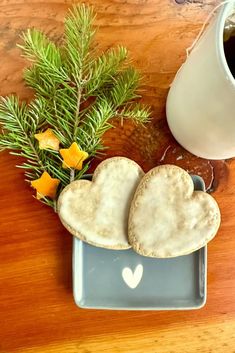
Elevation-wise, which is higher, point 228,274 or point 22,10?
point 22,10

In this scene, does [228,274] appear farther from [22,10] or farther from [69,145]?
[22,10]

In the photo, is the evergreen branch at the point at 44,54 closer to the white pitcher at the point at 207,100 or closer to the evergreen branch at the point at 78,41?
the evergreen branch at the point at 78,41

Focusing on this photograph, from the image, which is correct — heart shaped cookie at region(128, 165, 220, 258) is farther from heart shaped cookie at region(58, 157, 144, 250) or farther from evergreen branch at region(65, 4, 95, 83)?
evergreen branch at region(65, 4, 95, 83)

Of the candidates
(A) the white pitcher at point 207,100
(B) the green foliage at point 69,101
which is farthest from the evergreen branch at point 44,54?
(A) the white pitcher at point 207,100

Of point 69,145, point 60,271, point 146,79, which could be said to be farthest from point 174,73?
point 60,271

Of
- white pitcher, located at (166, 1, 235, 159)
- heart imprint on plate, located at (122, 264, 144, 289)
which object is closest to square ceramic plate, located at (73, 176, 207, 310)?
heart imprint on plate, located at (122, 264, 144, 289)

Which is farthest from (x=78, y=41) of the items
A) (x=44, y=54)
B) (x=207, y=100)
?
(x=207, y=100)
